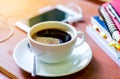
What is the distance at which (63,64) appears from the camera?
63 cm

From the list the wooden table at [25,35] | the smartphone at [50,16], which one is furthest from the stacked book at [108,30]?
the smartphone at [50,16]

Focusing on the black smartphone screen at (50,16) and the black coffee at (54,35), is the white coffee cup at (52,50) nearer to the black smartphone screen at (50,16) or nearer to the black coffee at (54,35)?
the black coffee at (54,35)

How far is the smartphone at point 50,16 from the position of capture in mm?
822

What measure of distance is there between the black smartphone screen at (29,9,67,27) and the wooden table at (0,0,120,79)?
53 mm

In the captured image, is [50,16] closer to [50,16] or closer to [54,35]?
[50,16]

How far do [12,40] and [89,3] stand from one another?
39 centimetres

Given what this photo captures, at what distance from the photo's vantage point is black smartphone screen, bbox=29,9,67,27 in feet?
2.77

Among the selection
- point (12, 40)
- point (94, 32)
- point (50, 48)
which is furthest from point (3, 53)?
point (94, 32)

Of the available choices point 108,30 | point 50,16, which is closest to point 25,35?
point 50,16

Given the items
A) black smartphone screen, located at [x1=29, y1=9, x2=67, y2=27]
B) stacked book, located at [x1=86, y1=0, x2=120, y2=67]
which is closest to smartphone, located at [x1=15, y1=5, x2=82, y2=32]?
black smartphone screen, located at [x1=29, y1=9, x2=67, y2=27]

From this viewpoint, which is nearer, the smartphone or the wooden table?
the wooden table

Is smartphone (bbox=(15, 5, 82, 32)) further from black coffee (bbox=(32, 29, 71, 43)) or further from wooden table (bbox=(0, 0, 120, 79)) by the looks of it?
black coffee (bbox=(32, 29, 71, 43))

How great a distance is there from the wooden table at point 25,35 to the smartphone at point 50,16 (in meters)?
0.03

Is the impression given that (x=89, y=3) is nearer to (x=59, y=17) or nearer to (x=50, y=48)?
(x=59, y=17)
